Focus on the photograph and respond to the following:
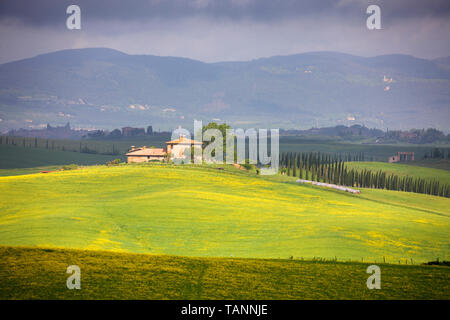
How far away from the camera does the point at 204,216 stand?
4716cm

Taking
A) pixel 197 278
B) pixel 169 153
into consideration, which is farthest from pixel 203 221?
pixel 169 153

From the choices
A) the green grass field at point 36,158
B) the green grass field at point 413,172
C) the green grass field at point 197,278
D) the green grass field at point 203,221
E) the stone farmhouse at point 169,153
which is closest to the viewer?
the green grass field at point 197,278

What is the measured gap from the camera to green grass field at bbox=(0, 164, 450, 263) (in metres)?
34.6

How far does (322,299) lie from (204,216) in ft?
87.1

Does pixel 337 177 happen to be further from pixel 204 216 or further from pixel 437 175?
pixel 204 216

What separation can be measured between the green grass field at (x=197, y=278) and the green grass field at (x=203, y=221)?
484 centimetres

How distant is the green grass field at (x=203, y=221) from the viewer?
3459cm

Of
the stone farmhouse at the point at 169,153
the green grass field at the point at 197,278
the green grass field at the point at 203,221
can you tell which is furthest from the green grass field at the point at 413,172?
the green grass field at the point at 197,278

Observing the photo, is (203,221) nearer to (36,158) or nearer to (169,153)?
(169,153)

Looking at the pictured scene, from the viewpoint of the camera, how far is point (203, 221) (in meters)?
44.8

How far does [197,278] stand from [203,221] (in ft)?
69.1

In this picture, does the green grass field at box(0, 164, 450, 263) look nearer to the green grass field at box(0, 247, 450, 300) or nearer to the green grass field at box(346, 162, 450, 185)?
the green grass field at box(0, 247, 450, 300)

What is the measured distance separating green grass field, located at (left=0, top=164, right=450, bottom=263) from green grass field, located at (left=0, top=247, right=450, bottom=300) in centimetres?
484

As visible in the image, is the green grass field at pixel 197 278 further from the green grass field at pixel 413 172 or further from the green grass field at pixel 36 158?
the green grass field at pixel 413 172
